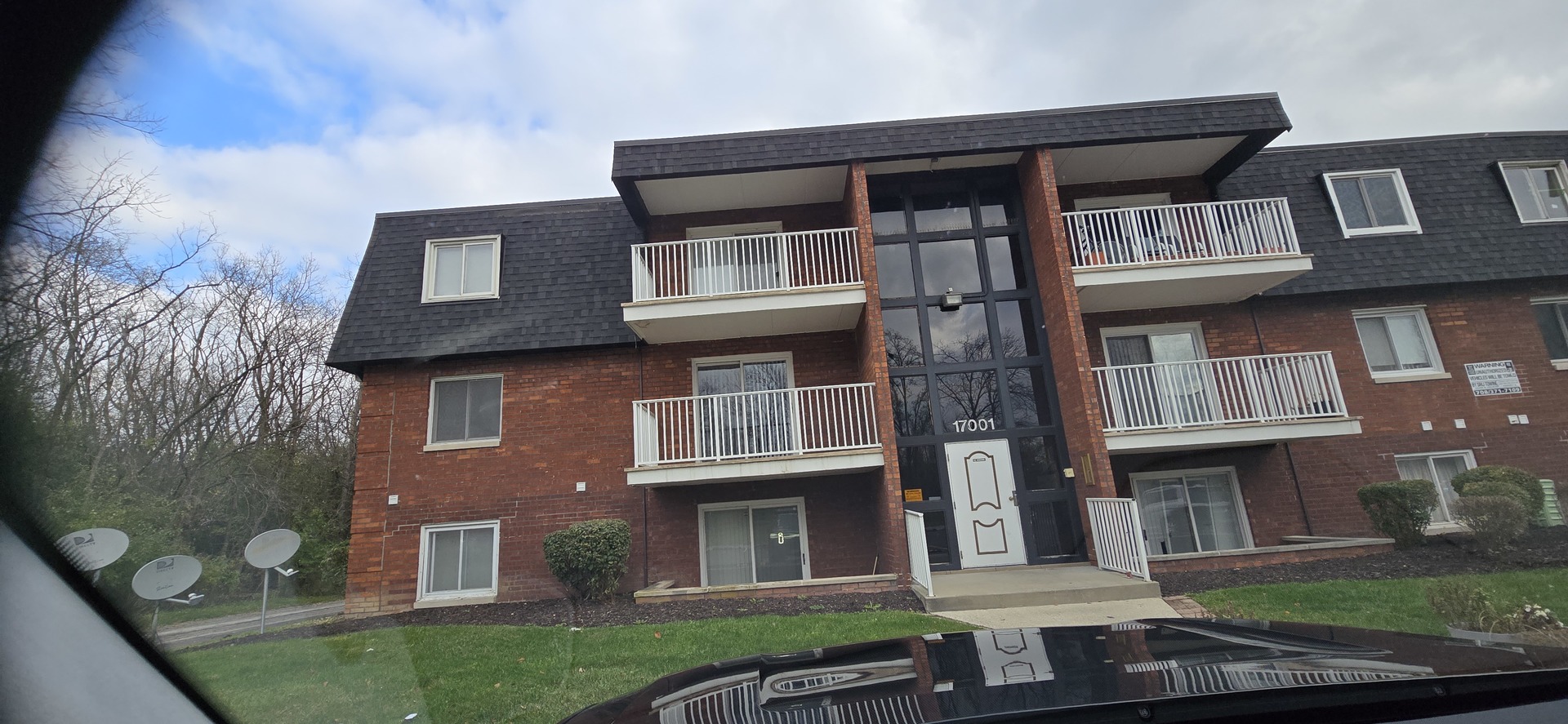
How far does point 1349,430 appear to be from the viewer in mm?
9992

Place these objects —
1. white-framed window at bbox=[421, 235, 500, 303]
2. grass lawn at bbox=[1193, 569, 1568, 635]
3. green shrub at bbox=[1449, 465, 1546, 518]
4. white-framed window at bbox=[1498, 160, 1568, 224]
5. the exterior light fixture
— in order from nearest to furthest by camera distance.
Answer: grass lawn at bbox=[1193, 569, 1568, 635] < green shrub at bbox=[1449, 465, 1546, 518] < the exterior light fixture < white-framed window at bbox=[421, 235, 500, 303] < white-framed window at bbox=[1498, 160, 1568, 224]

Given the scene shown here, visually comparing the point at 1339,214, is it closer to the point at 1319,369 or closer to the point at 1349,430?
the point at 1319,369

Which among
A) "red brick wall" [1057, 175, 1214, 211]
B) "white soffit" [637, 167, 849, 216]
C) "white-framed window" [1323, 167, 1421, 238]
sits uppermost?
"white soffit" [637, 167, 849, 216]

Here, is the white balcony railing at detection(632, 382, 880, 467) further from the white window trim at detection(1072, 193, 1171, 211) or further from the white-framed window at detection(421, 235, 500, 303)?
the white window trim at detection(1072, 193, 1171, 211)

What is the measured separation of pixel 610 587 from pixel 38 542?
7978 millimetres

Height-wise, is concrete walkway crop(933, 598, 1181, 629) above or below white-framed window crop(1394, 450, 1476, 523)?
below

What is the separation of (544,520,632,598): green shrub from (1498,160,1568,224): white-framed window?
15736mm

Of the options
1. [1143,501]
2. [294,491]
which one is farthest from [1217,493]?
[294,491]

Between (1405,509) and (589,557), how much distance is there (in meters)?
10.6

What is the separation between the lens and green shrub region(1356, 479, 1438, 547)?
9.30m

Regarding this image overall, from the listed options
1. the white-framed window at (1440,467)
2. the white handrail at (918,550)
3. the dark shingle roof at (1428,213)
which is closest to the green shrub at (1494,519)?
the white-framed window at (1440,467)

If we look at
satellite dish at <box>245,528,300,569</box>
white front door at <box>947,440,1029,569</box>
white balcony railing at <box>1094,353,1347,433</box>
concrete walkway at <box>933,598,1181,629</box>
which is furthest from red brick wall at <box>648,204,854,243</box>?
satellite dish at <box>245,528,300,569</box>

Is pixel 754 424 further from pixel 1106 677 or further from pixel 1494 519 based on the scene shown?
pixel 1494 519

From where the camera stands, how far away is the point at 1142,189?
1227cm
